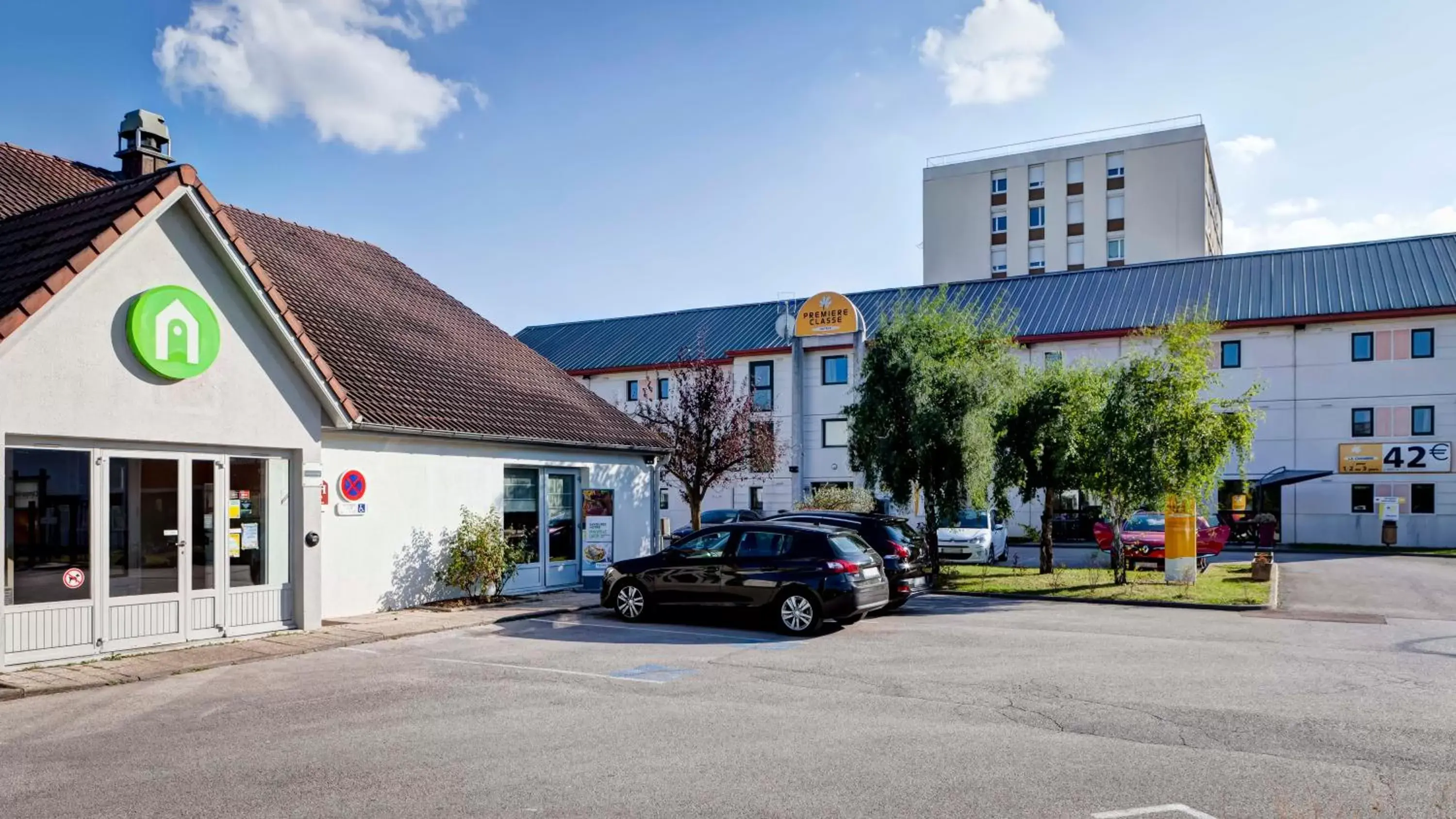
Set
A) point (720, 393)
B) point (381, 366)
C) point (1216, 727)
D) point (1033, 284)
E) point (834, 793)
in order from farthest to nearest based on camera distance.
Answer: point (1033, 284), point (720, 393), point (381, 366), point (1216, 727), point (834, 793)

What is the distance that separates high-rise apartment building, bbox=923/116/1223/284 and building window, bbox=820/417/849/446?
69.6ft

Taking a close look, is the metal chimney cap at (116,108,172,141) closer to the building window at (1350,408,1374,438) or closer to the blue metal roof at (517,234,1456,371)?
the blue metal roof at (517,234,1456,371)

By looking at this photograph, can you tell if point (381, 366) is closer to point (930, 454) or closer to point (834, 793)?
point (930, 454)

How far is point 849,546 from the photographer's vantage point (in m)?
14.6

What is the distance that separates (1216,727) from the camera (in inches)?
333

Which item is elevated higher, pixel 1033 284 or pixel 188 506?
pixel 1033 284

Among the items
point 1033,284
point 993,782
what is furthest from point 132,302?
point 1033,284

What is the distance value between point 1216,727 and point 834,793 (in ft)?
12.3

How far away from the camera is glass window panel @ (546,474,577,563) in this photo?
19.4 metres

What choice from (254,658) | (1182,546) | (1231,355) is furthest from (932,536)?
(1231,355)

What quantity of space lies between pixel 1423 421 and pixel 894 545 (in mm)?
27325

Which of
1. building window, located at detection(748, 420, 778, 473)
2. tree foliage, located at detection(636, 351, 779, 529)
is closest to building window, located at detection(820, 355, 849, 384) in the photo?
building window, located at detection(748, 420, 778, 473)

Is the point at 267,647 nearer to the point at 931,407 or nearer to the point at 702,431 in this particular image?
the point at 931,407

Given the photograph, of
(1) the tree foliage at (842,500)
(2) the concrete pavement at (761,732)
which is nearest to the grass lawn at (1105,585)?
(1) the tree foliage at (842,500)
